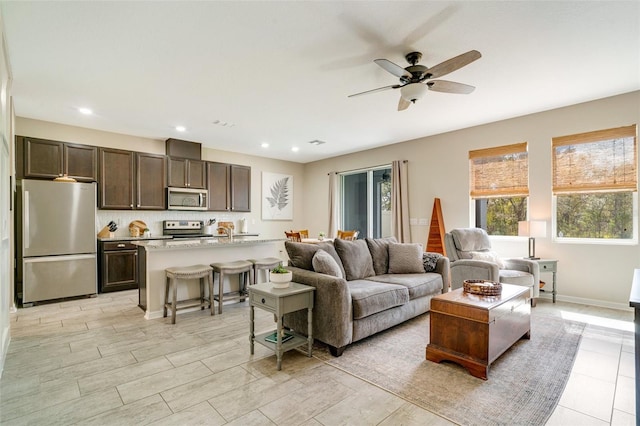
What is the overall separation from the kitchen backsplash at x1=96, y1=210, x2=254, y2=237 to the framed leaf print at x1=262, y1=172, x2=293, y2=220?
0.98 metres

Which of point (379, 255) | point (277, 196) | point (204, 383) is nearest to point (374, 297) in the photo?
point (379, 255)

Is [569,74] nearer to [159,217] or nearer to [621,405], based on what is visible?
[621,405]

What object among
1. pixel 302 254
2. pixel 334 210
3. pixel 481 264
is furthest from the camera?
pixel 334 210

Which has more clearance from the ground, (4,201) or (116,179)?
(116,179)

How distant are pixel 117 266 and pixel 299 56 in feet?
14.8

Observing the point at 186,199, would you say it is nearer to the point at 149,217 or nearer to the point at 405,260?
the point at 149,217

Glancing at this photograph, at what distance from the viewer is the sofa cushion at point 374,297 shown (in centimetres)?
278

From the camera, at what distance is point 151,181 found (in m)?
5.75

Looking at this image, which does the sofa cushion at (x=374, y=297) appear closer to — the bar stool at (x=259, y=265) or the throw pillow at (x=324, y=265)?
the throw pillow at (x=324, y=265)

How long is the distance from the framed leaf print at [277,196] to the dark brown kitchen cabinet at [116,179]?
2.92 meters

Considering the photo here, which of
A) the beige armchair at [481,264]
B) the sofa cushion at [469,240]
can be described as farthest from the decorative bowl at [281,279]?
the sofa cushion at [469,240]

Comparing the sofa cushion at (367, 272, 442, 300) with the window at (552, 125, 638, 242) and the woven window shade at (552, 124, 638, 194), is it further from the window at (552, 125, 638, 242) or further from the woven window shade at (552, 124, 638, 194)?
the woven window shade at (552, 124, 638, 194)

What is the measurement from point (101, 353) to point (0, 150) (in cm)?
186

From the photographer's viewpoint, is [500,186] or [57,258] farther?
[500,186]
